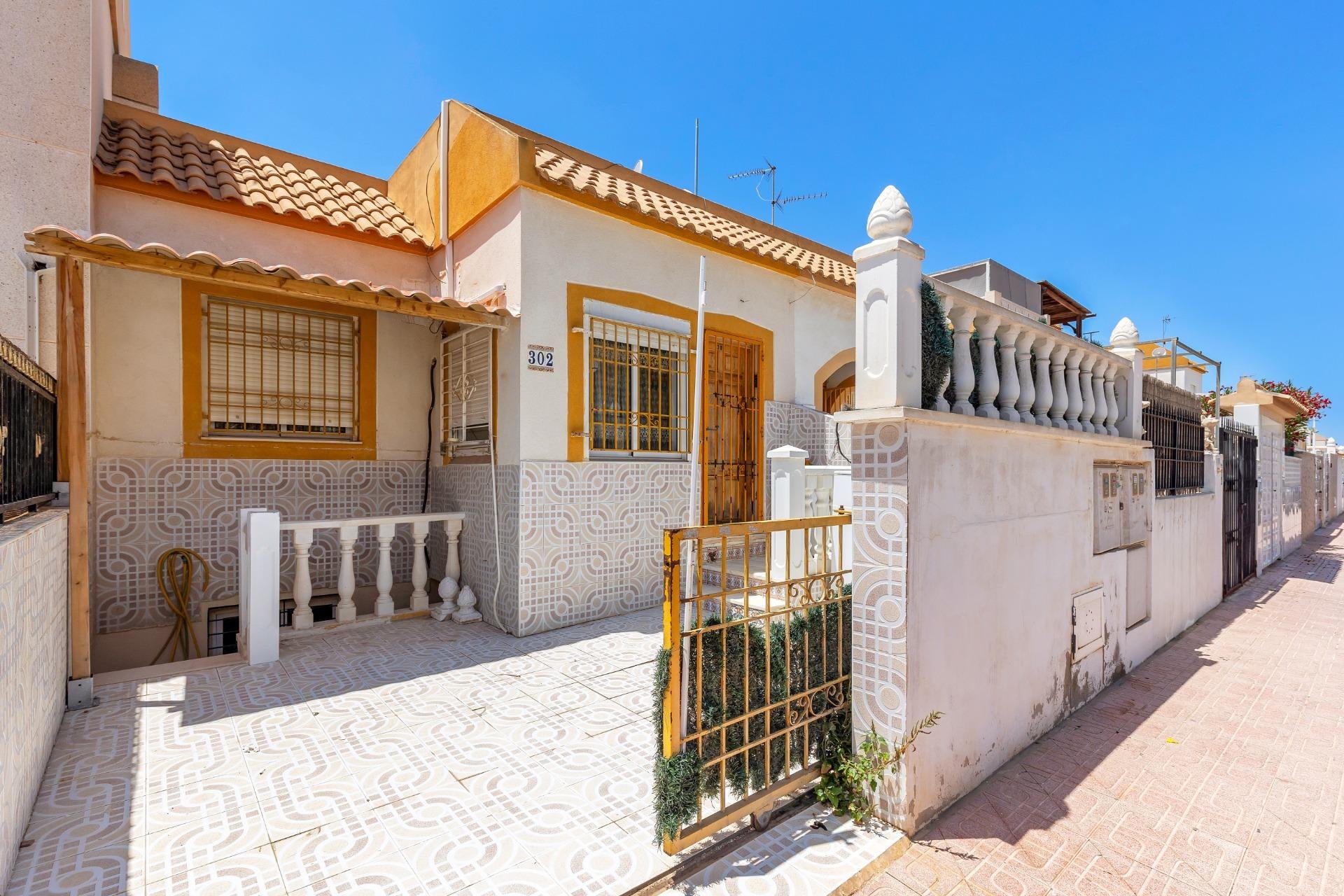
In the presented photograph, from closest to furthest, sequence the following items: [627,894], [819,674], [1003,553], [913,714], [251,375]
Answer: [627,894] → [913,714] → [819,674] → [1003,553] → [251,375]

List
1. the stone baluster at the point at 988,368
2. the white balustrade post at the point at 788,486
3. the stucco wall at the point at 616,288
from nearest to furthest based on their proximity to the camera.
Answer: the stone baluster at the point at 988,368, the white balustrade post at the point at 788,486, the stucco wall at the point at 616,288

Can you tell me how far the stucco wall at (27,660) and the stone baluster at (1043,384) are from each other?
15.7 feet

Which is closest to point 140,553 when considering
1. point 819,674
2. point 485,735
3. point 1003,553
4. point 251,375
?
point 251,375

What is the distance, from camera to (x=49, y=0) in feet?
14.3

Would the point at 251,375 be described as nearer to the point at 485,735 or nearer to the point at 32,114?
the point at 32,114

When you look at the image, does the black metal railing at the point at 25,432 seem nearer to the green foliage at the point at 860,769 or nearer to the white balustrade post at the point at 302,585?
the white balustrade post at the point at 302,585

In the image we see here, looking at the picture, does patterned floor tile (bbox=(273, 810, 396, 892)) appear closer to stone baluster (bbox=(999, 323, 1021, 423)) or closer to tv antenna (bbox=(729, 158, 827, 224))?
stone baluster (bbox=(999, 323, 1021, 423))

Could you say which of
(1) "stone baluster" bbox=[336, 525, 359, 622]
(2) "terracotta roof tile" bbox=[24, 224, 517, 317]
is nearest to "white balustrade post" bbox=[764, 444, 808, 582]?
(2) "terracotta roof tile" bbox=[24, 224, 517, 317]

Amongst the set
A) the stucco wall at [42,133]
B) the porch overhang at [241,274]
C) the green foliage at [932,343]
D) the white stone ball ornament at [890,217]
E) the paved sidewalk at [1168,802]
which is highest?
the stucco wall at [42,133]

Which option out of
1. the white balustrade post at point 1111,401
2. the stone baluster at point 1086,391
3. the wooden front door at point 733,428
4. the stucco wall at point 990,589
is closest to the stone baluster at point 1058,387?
the stucco wall at point 990,589

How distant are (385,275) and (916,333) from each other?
5.91 m

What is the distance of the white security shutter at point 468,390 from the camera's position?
18.3 ft

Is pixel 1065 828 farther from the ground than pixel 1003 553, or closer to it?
closer to it

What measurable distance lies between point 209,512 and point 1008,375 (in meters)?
6.58
